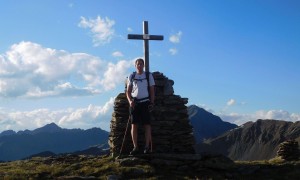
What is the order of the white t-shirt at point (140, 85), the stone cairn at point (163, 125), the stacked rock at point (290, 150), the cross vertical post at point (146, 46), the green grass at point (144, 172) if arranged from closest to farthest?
the green grass at point (144, 172), the white t-shirt at point (140, 85), the stone cairn at point (163, 125), the cross vertical post at point (146, 46), the stacked rock at point (290, 150)

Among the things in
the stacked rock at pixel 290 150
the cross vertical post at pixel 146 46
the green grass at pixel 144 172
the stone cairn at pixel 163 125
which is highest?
the cross vertical post at pixel 146 46

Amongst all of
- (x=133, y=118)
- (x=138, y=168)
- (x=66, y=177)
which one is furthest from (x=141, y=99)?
(x=66, y=177)

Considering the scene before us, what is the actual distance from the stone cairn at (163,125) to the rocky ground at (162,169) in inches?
76.9

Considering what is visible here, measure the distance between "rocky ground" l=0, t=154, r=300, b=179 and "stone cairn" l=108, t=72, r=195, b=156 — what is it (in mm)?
1952

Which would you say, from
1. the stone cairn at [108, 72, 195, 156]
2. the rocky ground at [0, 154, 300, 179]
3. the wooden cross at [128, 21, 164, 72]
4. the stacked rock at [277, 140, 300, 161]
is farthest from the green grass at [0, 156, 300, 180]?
the wooden cross at [128, 21, 164, 72]

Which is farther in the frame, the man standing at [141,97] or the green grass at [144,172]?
the man standing at [141,97]

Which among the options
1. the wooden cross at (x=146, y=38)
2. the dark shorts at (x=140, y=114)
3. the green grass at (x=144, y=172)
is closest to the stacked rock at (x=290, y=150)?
the green grass at (x=144, y=172)

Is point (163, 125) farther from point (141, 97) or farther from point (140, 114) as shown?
point (141, 97)

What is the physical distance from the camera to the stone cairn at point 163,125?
2114 cm

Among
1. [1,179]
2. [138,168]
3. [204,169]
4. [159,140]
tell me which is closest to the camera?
[1,179]

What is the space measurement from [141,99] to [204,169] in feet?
13.1

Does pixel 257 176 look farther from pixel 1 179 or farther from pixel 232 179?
pixel 1 179

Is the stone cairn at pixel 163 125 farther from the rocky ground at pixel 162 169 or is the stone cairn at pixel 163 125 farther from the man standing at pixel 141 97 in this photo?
the man standing at pixel 141 97

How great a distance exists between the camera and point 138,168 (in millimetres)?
16922
